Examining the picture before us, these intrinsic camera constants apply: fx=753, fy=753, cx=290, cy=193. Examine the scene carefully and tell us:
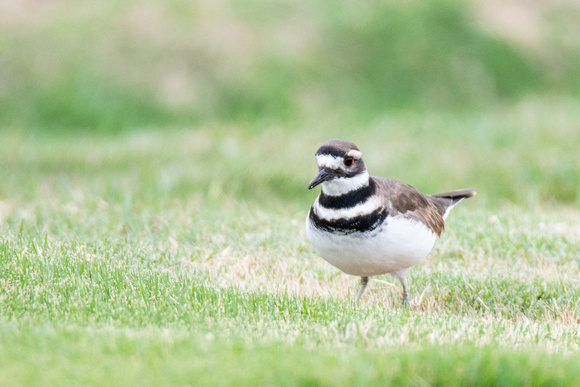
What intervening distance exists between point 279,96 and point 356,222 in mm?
7379

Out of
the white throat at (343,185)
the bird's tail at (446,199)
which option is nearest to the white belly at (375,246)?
the white throat at (343,185)

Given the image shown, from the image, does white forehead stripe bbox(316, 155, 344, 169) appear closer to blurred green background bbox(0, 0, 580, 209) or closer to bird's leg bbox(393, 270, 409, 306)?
bird's leg bbox(393, 270, 409, 306)

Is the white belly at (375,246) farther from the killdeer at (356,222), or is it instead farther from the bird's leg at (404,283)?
the bird's leg at (404,283)

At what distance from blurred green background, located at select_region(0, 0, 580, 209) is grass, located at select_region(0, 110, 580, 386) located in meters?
Answer: 0.06

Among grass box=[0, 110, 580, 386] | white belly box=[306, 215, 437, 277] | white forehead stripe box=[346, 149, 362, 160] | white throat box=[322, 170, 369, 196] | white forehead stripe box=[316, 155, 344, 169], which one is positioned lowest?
grass box=[0, 110, 580, 386]

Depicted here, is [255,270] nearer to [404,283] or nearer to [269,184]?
[404,283]

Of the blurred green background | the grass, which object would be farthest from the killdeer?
the blurred green background

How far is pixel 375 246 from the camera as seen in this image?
5.03 meters

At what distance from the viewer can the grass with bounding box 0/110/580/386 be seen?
3.64 m

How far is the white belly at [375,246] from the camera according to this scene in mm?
5023

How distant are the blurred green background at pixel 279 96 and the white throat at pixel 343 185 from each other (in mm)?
4032

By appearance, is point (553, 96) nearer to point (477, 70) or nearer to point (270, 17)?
point (477, 70)

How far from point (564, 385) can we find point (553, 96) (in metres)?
10.4

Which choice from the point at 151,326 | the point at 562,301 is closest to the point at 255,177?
the point at 562,301
